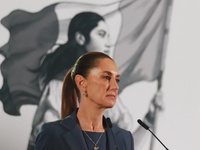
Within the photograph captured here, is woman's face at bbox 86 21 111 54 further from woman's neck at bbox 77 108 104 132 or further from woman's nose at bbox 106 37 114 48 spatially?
woman's neck at bbox 77 108 104 132

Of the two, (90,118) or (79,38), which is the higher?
(79,38)

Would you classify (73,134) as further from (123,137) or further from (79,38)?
(79,38)

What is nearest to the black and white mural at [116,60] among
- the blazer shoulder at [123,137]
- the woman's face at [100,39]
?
the woman's face at [100,39]

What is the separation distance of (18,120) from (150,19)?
2.12ft

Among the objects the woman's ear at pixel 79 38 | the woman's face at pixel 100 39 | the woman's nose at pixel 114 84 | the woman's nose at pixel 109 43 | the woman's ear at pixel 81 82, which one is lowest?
the woman's nose at pixel 114 84

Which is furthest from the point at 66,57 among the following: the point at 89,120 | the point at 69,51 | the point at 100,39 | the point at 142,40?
the point at 89,120

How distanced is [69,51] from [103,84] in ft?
1.53

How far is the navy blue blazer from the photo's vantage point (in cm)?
114

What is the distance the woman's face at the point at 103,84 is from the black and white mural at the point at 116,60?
407 mm

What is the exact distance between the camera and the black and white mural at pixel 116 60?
1.53 meters

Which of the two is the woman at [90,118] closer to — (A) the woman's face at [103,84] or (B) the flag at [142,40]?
(A) the woman's face at [103,84]

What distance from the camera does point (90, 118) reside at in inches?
46.9

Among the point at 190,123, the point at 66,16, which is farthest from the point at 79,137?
the point at 190,123

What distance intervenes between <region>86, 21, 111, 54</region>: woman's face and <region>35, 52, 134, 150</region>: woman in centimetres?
38
